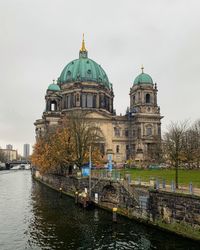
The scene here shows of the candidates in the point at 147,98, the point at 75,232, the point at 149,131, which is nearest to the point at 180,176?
the point at 75,232

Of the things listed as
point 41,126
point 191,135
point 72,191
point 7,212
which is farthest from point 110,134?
point 7,212

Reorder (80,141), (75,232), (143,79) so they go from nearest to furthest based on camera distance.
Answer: (75,232) < (80,141) < (143,79)

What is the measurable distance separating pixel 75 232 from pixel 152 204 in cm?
770

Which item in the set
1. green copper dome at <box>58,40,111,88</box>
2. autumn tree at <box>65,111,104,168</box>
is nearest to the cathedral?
green copper dome at <box>58,40,111,88</box>

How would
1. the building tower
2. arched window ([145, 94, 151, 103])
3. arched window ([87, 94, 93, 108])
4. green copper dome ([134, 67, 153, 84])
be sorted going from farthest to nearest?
arched window ([87, 94, 93, 108]), arched window ([145, 94, 151, 103]), green copper dome ([134, 67, 153, 84]), the building tower

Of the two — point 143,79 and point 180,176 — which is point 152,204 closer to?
point 180,176

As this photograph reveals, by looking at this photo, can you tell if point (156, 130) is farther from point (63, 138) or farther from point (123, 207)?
point (123, 207)

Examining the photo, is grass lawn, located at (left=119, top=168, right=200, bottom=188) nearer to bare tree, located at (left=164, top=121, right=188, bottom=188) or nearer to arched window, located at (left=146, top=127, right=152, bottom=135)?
bare tree, located at (left=164, top=121, right=188, bottom=188)

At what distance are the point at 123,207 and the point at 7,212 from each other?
1505 cm

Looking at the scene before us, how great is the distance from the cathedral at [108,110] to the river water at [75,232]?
6216 centimetres

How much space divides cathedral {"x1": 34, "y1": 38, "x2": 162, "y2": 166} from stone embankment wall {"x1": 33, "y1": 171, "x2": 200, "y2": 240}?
189ft

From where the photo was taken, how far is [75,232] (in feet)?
93.5

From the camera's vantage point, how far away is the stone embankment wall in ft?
81.4

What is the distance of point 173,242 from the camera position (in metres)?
24.4
